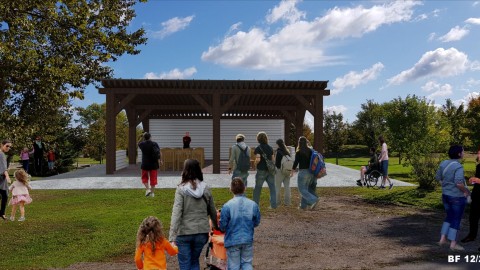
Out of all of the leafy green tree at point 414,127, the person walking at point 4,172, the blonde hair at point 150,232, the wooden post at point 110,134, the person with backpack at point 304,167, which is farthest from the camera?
the leafy green tree at point 414,127

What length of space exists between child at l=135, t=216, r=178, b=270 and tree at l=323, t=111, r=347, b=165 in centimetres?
3639

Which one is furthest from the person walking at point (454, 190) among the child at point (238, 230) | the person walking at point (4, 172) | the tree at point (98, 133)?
the tree at point (98, 133)

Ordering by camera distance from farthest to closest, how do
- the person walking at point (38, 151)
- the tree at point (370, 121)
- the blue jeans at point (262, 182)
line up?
the tree at point (370, 121), the person walking at point (38, 151), the blue jeans at point (262, 182)

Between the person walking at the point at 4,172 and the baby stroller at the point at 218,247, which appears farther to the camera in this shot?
the person walking at the point at 4,172

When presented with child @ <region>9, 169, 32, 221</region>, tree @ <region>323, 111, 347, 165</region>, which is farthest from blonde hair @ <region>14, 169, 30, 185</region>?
tree @ <region>323, 111, 347, 165</region>

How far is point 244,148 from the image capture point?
938 centimetres

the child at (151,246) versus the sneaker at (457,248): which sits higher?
the child at (151,246)

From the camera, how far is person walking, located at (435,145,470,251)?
6.74 m

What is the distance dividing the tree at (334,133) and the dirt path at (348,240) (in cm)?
2897

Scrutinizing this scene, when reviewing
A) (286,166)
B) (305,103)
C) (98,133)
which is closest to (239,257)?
(286,166)

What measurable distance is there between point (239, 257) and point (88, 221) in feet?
19.2

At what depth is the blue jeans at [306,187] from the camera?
10.2m

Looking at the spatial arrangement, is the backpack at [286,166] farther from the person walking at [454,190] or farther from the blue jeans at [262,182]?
the person walking at [454,190]

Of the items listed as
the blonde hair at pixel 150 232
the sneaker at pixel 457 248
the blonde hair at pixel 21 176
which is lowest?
the sneaker at pixel 457 248
